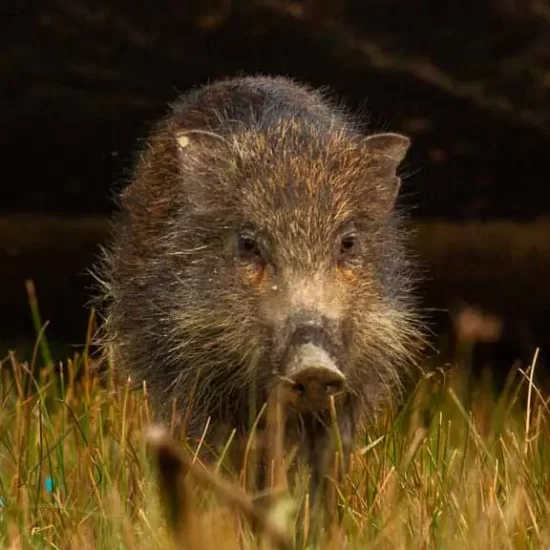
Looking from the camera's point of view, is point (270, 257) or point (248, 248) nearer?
point (270, 257)

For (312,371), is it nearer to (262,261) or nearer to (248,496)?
(248,496)

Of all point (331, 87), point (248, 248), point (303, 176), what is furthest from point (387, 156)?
point (331, 87)

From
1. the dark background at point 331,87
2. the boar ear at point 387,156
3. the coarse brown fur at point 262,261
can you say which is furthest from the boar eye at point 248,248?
the dark background at point 331,87

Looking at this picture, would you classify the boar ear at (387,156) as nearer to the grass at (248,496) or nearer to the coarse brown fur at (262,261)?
the coarse brown fur at (262,261)

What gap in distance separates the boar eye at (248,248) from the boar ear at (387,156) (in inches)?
19.8

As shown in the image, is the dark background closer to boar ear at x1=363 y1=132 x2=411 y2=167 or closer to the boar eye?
boar ear at x1=363 y1=132 x2=411 y2=167

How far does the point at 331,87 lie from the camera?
6.16 m

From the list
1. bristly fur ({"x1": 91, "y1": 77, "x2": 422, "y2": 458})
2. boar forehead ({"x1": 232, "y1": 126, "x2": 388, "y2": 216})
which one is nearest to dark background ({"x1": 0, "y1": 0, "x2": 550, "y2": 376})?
bristly fur ({"x1": 91, "y1": 77, "x2": 422, "y2": 458})

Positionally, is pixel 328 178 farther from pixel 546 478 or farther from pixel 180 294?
pixel 546 478

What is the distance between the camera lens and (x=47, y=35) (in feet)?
20.1

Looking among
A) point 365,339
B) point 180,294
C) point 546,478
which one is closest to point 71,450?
point 180,294

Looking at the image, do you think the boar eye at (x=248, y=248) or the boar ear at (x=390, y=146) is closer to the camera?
the boar eye at (x=248, y=248)

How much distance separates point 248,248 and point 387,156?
1.98ft

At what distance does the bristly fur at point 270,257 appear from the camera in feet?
14.0
